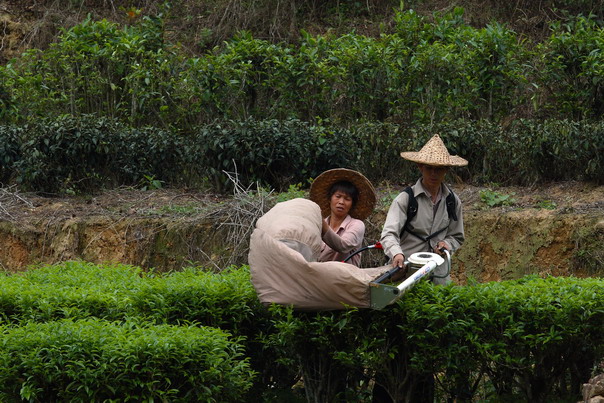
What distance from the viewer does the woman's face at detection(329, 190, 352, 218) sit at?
6.83 metres

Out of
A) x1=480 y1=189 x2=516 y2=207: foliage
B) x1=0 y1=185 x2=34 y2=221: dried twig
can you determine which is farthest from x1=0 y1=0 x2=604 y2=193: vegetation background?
x1=480 y1=189 x2=516 y2=207: foliage

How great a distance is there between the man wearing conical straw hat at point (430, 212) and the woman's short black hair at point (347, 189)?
16.5 inches

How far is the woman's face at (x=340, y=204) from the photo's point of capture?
683 cm

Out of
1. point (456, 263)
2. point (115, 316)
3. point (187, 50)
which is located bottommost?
point (456, 263)

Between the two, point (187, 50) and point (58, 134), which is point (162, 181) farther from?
point (187, 50)

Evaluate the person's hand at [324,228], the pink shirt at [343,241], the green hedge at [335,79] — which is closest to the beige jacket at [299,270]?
the person's hand at [324,228]

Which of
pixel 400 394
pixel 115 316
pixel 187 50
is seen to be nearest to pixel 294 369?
pixel 400 394

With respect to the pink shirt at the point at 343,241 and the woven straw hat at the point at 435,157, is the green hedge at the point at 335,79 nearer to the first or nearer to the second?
the woven straw hat at the point at 435,157

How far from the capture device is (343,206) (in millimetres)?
6832

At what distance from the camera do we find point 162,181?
12.4 m

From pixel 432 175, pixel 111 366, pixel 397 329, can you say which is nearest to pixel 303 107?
pixel 432 175

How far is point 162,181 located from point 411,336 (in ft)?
23.1

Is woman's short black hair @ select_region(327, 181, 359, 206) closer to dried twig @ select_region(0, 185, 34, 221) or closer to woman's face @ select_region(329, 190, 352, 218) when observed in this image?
woman's face @ select_region(329, 190, 352, 218)

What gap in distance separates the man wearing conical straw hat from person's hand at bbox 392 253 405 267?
408 mm
